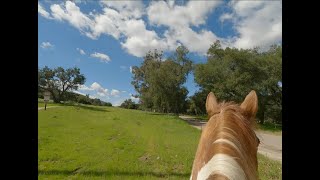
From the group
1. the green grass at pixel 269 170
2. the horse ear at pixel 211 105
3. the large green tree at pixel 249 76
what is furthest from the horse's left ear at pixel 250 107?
the large green tree at pixel 249 76

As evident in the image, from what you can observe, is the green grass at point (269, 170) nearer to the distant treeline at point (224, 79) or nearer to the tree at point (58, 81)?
the distant treeline at point (224, 79)

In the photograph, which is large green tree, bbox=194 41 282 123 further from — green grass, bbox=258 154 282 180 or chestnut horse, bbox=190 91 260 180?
chestnut horse, bbox=190 91 260 180

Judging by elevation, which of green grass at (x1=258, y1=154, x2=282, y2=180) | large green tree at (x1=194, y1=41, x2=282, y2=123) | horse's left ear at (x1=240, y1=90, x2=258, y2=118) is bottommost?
green grass at (x1=258, y1=154, x2=282, y2=180)

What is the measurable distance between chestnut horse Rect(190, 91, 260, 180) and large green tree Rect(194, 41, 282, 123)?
1082 inches

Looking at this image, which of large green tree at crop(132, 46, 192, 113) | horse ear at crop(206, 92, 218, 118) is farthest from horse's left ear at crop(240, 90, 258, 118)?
large green tree at crop(132, 46, 192, 113)

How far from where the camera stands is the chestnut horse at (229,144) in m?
1.37

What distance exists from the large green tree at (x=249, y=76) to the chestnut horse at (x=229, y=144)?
27.5m

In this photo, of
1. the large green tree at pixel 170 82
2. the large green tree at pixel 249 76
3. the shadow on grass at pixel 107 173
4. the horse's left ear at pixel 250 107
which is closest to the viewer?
the horse's left ear at pixel 250 107

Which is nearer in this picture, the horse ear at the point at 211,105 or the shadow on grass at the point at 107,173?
the horse ear at the point at 211,105

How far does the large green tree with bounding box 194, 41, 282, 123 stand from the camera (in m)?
30.7

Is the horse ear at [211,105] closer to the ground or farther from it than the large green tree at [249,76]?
closer to the ground
